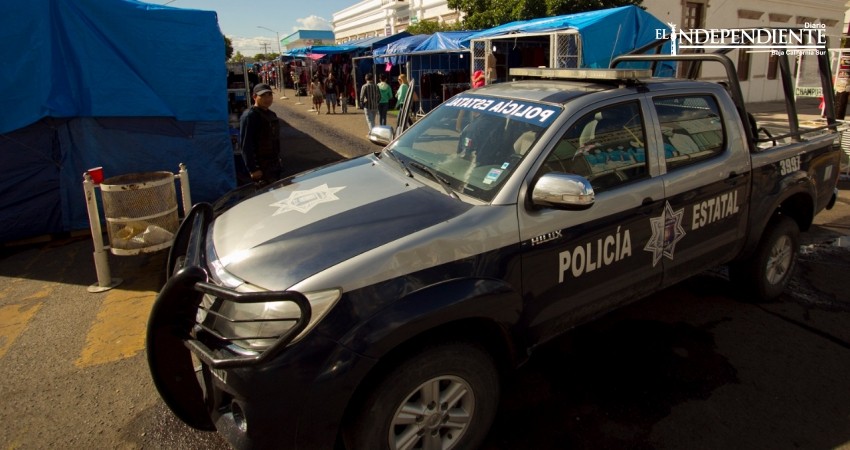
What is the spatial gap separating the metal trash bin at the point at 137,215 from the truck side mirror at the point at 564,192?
148 inches

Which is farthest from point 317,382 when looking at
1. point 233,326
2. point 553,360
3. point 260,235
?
point 553,360

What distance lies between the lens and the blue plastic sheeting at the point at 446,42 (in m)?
15.1

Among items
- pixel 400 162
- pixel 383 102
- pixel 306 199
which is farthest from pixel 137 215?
pixel 383 102

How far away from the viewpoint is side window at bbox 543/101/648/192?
285cm

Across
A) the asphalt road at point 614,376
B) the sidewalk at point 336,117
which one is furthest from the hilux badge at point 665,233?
the sidewalk at point 336,117

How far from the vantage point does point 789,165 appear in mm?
3951

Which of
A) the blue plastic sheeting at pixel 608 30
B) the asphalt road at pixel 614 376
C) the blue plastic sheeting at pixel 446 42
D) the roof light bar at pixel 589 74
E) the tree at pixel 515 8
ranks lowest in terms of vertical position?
the asphalt road at pixel 614 376

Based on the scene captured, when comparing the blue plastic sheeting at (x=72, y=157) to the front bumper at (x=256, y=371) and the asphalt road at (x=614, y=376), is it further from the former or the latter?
the front bumper at (x=256, y=371)

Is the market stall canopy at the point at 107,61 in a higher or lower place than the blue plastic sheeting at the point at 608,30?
lower

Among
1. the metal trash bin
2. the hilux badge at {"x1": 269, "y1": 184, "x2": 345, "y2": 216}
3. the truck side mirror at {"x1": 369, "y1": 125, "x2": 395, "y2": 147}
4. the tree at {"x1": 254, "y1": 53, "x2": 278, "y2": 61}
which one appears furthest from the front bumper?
the tree at {"x1": 254, "y1": 53, "x2": 278, "y2": 61}

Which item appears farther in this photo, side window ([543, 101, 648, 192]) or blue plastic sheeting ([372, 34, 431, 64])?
blue plastic sheeting ([372, 34, 431, 64])

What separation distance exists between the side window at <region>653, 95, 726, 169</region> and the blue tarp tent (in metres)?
6.01

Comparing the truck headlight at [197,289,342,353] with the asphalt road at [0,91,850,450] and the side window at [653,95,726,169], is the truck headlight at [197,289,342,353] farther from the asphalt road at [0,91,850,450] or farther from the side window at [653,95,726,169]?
the side window at [653,95,726,169]

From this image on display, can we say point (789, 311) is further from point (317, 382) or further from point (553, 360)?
point (317, 382)
